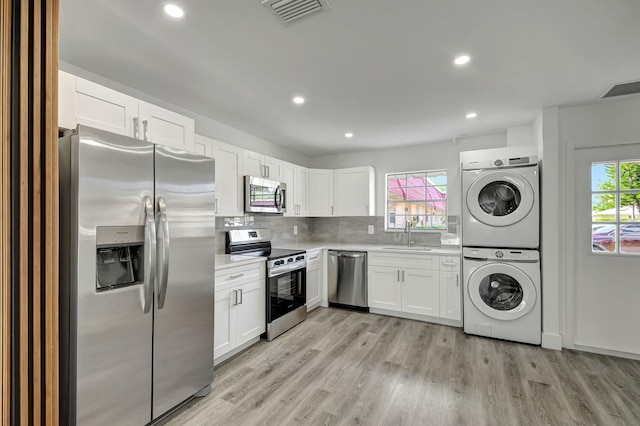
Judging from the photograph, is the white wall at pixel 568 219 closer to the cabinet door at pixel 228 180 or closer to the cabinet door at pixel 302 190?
the cabinet door at pixel 302 190

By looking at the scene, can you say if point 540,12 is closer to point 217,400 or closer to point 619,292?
point 619,292

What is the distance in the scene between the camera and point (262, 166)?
3.79m

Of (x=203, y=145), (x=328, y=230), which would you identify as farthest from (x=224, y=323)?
(x=328, y=230)

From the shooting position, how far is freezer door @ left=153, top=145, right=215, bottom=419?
6.11 feet

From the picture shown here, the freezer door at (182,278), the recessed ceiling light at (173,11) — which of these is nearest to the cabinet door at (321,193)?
the freezer door at (182,278)

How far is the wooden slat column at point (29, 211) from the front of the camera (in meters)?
1.10

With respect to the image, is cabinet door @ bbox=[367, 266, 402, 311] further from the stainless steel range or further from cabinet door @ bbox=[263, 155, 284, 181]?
cabinet door @ bbox=[263, 155, 284, 181]

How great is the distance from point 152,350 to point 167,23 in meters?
1.98

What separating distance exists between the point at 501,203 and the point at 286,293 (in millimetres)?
2676

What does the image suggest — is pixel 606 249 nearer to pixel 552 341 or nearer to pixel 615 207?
pixel 615 207

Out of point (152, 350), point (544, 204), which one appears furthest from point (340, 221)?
point (152, 350)

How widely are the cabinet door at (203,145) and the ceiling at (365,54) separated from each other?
0.39 m

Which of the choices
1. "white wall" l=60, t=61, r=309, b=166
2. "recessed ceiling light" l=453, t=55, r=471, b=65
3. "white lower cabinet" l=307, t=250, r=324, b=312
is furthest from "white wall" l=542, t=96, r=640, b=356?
"white wall" l=60, t=61, r=309, b=166

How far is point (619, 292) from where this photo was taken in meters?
2.91
